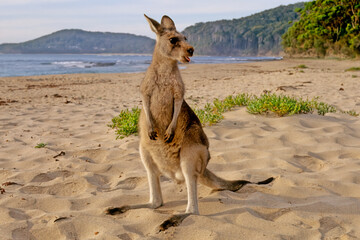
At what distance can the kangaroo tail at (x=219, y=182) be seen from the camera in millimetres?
3064

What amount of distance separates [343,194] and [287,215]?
0.85 metres

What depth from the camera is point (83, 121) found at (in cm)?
693

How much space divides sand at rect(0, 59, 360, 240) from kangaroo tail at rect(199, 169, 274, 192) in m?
0.07

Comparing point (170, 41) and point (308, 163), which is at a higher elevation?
point (170, 41)

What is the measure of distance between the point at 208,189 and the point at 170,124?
3.35 feet

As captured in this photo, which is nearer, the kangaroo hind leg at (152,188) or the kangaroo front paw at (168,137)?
the kangaroo front paw at (168,137)

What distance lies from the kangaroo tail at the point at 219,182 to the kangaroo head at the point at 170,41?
3.53ft

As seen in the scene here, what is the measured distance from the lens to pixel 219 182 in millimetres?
3160

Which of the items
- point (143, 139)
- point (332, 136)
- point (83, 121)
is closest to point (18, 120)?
point (83, 121)

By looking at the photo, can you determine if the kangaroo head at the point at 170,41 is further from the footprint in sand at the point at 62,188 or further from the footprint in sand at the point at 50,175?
the footprint in sand at the point at 50,175

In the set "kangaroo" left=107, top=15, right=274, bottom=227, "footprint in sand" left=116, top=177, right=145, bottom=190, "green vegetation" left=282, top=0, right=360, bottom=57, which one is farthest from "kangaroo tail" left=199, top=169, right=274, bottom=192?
"green vegetation" left=282, top=0, right=360, bottom=57

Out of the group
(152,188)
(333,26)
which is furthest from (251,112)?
(333,26)

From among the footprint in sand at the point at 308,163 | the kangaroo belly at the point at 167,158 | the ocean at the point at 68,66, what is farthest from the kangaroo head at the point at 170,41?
the ocean at the point at 68,66

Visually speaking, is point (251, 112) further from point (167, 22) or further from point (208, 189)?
point (167, 22)
